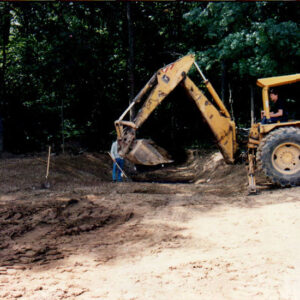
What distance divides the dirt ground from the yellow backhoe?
1.89ft

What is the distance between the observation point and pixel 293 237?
4770 millimetres

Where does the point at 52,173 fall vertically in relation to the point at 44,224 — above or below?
above

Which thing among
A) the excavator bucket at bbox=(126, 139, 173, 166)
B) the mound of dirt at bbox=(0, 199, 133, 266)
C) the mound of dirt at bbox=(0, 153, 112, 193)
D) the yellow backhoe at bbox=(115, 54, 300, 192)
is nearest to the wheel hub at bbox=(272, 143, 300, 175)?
the yellow backhoe at bbox=(115, 54, 300, 192)

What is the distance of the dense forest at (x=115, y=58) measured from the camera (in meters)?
12.2

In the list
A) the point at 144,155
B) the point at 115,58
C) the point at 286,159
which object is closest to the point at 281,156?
the point at 286,159

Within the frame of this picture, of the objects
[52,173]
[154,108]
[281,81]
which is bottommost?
[52,173]

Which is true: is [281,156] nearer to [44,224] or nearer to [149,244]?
[149,244]

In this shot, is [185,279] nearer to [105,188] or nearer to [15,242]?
[15,242]

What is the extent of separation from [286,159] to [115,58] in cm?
1149

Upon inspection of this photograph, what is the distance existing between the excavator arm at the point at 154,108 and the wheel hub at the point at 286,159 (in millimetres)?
1377

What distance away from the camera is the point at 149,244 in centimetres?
493

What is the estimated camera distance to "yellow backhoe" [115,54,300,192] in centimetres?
802

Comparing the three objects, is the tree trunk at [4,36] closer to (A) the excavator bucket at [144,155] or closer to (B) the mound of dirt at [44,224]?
(A) the excavator bucket at [144,155]

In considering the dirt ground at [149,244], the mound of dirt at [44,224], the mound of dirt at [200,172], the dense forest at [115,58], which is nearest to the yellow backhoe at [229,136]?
the dirt ground at [149,244]
